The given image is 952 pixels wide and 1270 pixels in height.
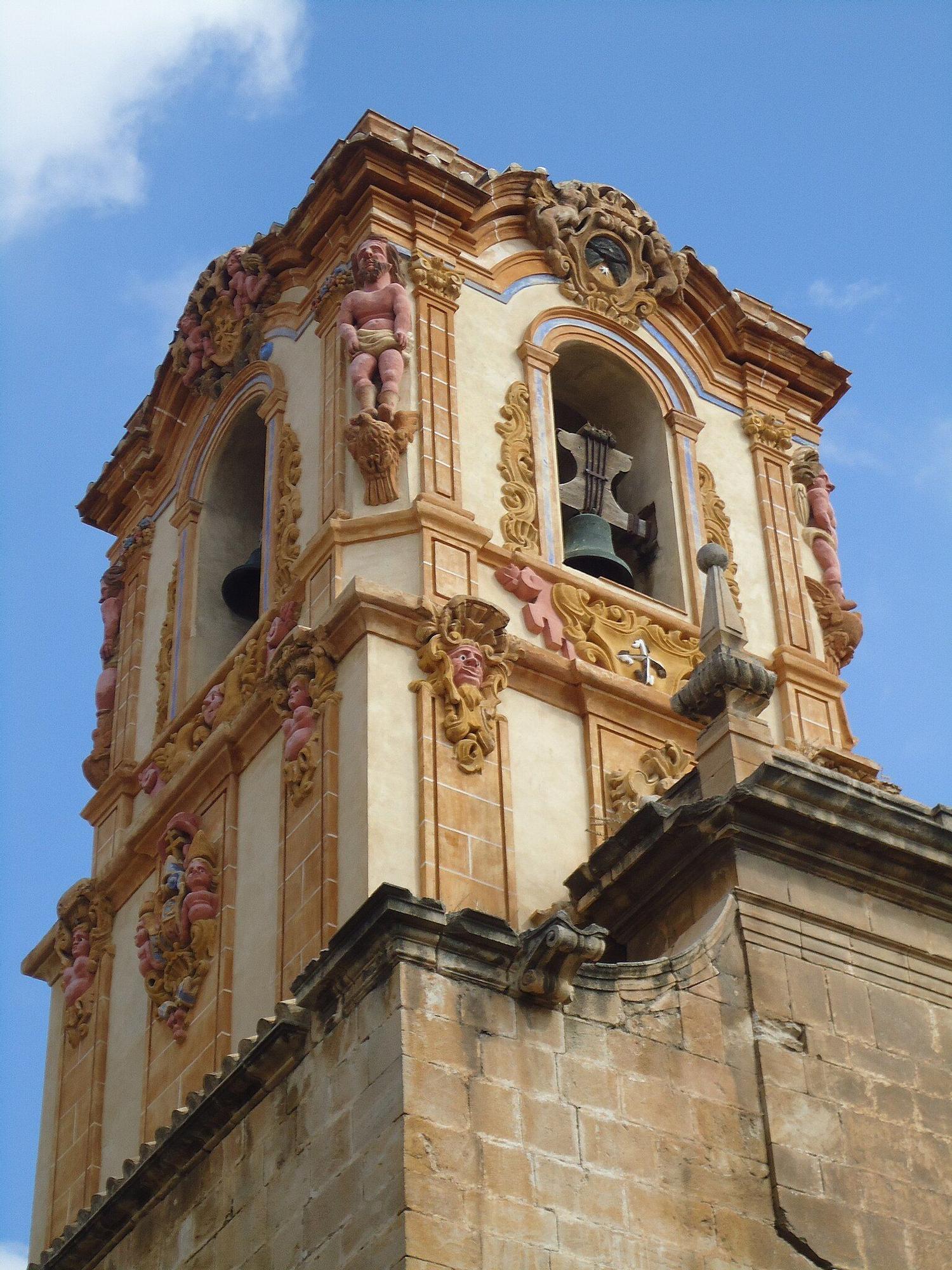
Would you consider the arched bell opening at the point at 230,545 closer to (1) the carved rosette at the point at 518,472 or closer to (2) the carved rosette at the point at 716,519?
(1) the carved rosette at the point at 518,472

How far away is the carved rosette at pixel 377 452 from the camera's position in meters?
21.1

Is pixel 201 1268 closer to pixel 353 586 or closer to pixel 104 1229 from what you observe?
pixel 104 1229

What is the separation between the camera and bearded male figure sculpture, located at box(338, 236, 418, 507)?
69.5 feet

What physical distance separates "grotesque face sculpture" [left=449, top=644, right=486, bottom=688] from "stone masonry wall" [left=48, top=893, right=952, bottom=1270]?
4.23 meters

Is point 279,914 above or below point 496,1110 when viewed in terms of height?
above

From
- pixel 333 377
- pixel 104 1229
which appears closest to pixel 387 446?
pixel 333 377

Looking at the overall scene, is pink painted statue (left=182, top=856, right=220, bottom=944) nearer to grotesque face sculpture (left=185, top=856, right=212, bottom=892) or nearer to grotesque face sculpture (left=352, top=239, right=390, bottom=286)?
grotesque face sculpture (left=185, top=856, right=212, bottom=892)

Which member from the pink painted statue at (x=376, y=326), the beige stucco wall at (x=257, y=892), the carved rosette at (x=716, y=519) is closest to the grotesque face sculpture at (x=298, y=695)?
the beige stucco wall at (x=257, y=892)

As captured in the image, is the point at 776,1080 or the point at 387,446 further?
the point at 387,446

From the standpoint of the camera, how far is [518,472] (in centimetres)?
2216

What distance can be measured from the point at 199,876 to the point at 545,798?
273 cm

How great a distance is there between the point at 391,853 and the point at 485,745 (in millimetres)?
1353

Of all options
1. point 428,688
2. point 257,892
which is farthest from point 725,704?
point 257,892

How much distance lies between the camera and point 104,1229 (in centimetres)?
1655
